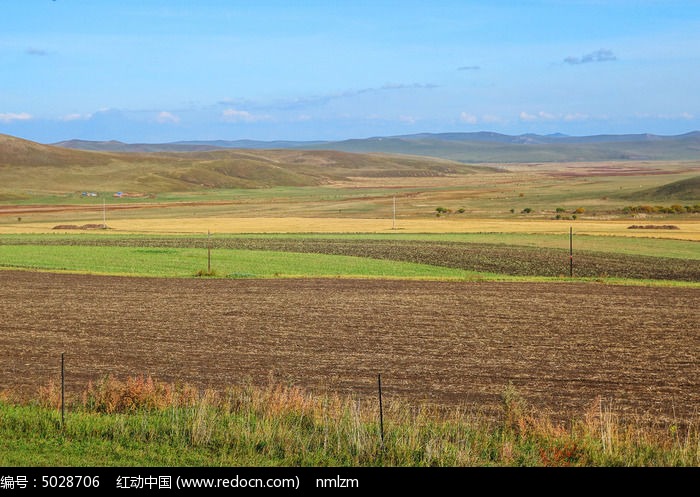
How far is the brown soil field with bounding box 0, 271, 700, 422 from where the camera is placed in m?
16.0

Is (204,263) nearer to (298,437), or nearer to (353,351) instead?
(353,351)

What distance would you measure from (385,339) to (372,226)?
5386cm

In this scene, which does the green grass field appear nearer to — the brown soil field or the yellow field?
the brown soil field

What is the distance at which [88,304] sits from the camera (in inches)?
1073

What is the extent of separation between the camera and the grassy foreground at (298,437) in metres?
10.6

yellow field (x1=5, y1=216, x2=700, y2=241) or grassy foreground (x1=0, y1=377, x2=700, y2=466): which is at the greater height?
grassy foreground (x1=0, y1=377, x2=700, y2=466)

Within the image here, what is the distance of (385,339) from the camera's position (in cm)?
2100

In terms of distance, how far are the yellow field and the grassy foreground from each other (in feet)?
165

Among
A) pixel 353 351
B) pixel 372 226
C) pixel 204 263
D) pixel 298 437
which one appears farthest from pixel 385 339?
pixel 372 226

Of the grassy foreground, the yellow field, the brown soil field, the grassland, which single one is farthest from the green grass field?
the grassy foreground

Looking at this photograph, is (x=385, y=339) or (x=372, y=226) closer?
(x=385, y=339)

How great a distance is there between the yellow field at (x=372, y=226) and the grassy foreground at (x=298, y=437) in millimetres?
50294

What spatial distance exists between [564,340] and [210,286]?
15420 mm
